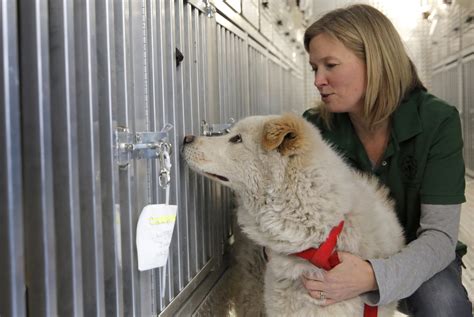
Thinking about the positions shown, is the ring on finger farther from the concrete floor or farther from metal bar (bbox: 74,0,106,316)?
the concrete floor

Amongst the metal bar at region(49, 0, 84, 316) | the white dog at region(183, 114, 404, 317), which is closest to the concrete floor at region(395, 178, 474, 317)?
the white dog at region(183, 114, 404, 317)

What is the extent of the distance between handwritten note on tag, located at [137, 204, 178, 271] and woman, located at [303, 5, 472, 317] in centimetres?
73

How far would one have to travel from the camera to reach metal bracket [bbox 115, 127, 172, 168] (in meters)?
1.11

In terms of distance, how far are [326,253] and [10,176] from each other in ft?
3.19

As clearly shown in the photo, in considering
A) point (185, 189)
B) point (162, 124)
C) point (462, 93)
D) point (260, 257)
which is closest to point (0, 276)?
point (162, 124)

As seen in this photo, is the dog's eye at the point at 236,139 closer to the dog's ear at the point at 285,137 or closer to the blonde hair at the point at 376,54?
the dog's ear at the point at 285,137

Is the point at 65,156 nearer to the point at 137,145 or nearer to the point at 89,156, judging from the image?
the point at 89,156

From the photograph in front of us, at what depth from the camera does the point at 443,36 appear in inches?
162

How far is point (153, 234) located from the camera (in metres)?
1.18

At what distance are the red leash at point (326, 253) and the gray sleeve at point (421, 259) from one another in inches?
5.3

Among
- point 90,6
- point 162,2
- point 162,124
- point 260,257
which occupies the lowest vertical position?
point 260,257

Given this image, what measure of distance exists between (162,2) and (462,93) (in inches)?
122

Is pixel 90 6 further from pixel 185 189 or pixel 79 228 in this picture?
pixel 185 189

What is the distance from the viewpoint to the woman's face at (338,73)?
6.09ft
